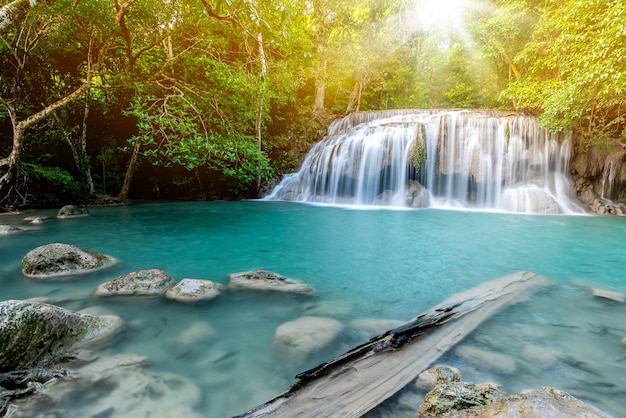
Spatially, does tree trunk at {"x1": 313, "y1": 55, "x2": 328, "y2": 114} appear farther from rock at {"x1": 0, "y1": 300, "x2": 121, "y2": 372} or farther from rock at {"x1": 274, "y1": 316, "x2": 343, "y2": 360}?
rock at {"x1": 0, "y1": 300, "x2": 121, "y2": 372}

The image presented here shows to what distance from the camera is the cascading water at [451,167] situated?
1196 centimetres

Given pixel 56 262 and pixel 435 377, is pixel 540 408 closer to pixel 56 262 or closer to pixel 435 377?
pixel 435 377

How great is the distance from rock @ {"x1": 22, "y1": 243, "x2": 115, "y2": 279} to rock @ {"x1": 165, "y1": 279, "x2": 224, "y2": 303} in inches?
66.5

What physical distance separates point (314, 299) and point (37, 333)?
7.53ft

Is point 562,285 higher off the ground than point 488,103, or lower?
lower

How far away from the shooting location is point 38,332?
6.76ft

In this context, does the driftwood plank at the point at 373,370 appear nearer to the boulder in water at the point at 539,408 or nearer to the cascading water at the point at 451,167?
the boulder in water at the point at 539,408

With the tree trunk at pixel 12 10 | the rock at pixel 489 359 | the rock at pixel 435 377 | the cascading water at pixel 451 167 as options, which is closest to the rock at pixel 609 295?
the rock at pixel 489 359

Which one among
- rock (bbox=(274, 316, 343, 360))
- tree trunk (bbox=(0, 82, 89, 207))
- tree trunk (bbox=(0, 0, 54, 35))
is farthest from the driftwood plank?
tree trunk (bbox=(0, 82, 89, 207))

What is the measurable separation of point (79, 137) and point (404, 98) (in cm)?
2841

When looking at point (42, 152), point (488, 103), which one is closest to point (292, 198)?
point (42, 152)

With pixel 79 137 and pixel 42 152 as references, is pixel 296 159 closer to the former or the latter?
pixel 79 137

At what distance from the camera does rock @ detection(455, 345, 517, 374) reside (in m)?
2.08

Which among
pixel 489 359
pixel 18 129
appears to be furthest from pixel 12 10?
pixel 489 359
